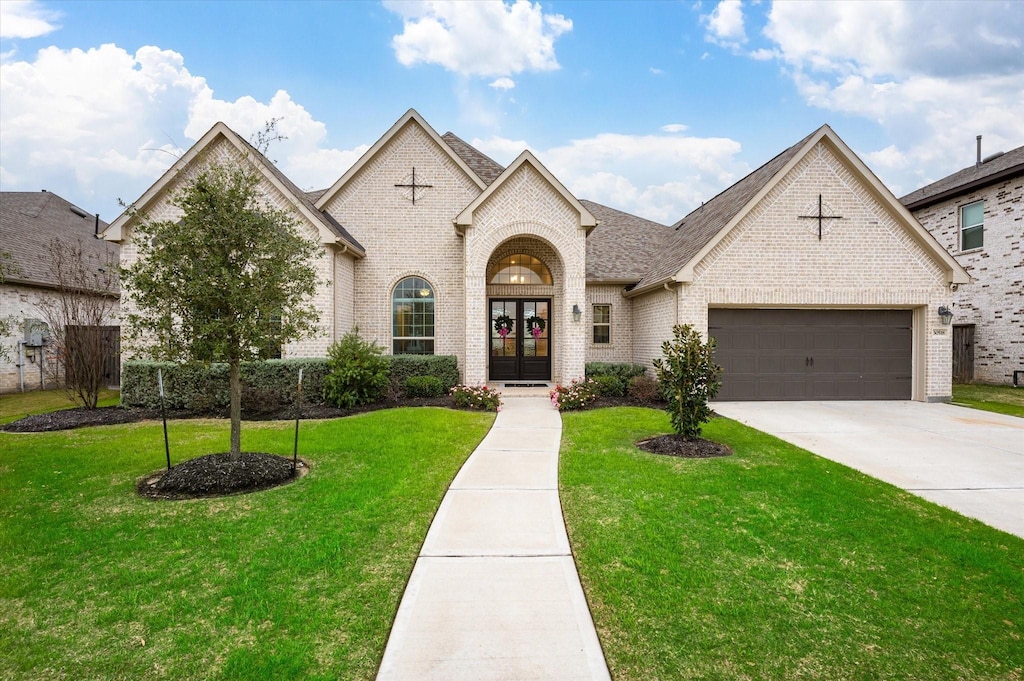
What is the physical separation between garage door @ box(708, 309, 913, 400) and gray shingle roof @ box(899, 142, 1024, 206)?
6.57m

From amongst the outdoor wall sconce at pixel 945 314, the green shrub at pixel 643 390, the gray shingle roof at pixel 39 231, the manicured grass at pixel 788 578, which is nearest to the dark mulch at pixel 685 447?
the manicured grass at pixel 788 578

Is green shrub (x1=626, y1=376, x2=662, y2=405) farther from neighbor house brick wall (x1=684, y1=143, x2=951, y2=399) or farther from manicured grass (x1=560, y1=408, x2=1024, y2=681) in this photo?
manicured grass (x1=560, y1=408, x2=1024, y2=681)

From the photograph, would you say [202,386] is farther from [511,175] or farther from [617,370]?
[617,370]

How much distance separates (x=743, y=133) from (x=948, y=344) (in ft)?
49.5

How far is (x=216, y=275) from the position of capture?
19.0 ft

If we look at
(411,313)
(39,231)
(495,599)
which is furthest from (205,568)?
(39,231)

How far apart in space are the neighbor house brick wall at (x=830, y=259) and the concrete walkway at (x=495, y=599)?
969cm

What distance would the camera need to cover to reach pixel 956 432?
9023 mm

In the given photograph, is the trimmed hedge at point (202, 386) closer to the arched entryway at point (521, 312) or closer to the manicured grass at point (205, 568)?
the manicured grass at point (205, 568)

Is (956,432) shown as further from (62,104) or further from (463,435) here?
(62,104)

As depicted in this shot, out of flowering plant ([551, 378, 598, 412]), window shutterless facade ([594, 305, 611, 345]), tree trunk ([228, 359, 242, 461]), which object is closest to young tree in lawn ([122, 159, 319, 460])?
tree trunk ([228, 359, 242, 461])

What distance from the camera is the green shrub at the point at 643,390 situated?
12.4m

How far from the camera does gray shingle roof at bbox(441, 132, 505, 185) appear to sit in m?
15.8

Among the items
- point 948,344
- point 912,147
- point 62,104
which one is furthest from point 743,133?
point 62,104
